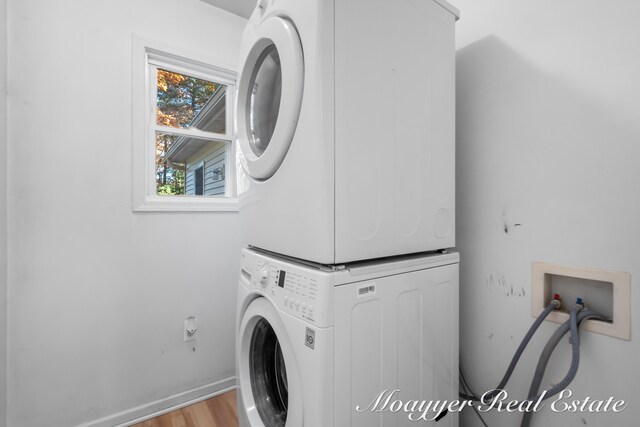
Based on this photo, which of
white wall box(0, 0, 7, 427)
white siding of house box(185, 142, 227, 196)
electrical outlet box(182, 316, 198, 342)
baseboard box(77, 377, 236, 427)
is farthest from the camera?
white siding of house box(185, 142, 227, 196)

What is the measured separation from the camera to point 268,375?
47.4 inches

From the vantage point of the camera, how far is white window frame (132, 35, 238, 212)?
173cm

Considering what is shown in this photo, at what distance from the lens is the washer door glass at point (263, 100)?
42.4 inches

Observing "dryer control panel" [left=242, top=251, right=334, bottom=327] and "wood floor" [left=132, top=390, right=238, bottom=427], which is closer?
"dryer control panel" [left=242, top=251, right=334, bottom=327]

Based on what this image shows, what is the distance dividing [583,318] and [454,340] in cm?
39

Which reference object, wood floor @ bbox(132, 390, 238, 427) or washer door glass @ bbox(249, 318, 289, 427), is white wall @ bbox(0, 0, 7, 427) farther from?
washer door glass @ bbox(249, 318, 289, 427)

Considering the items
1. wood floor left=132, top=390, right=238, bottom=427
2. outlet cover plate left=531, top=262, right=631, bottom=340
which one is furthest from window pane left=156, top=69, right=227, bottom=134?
outlet cover plate left=531, top=262, right=631, bottom=340

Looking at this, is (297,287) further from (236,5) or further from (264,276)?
(236,5)

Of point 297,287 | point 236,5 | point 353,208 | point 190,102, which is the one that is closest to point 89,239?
point 190,102

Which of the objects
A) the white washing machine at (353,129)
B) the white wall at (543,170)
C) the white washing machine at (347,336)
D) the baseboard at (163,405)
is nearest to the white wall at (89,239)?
the baseboard at (163,405)

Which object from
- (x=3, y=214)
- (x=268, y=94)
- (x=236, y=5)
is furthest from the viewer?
(x=236, y=5)

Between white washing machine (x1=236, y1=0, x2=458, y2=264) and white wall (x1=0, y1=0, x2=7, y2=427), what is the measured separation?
121 centimetres

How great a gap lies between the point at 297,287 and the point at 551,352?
845mm

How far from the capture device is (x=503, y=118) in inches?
43.9
